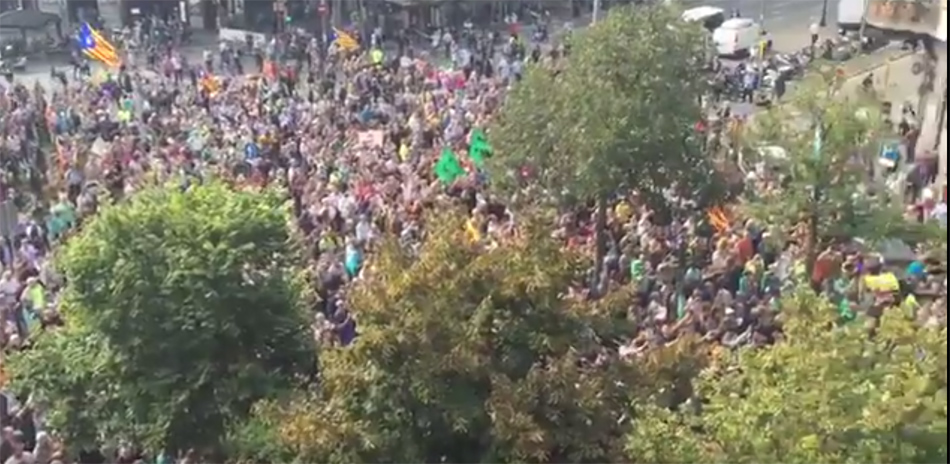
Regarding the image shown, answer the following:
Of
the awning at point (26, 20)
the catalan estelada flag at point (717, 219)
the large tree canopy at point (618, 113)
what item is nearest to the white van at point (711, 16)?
the large tree canopy at point (618, 113)

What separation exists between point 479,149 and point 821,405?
1334 centimetres

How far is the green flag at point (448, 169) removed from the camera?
22.2m

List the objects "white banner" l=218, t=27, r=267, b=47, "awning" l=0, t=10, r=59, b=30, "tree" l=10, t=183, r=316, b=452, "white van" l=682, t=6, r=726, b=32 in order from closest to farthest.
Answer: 1. "tree" l=10, t=183, r=316, b=452
2. "white van" l=682, t=6, r=726, b=32
3. "white banner" l=218, t=27, r=267, b=47
4. "awning" l=0, t=10, r=59, b=30

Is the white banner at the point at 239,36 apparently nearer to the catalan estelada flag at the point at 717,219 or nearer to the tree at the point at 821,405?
the catalan estelada flag at the point at 717,219

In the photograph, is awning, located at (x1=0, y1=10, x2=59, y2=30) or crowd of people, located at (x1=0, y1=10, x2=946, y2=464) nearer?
crowd of people, located at (x1=0, y1=10, x2=946, y2=464)

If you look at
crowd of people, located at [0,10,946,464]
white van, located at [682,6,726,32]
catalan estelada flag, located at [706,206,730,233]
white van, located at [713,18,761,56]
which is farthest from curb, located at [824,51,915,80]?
catalan estelada flag, located at [706,206,730,233]

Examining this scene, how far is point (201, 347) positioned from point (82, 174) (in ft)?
44.3

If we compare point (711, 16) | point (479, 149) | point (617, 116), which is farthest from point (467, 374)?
point (711, 16)

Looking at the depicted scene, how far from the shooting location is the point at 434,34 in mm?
40938

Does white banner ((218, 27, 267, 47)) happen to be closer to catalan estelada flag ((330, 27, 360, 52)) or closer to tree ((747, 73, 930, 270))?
catalan estelada flag ((330, 27, 360, 52))

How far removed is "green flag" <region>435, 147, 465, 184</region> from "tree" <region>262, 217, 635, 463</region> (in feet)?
37.8

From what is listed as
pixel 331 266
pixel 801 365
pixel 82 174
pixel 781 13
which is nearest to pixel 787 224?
pixel 331 266

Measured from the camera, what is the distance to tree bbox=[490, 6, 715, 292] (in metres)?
18.7

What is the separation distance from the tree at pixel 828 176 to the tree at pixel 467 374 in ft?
24.8
